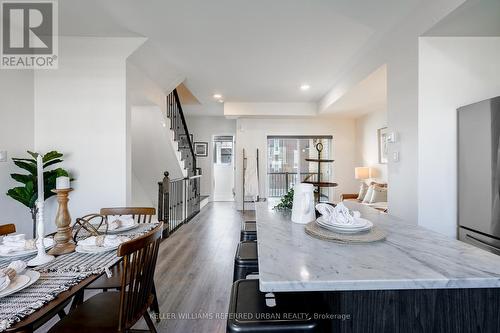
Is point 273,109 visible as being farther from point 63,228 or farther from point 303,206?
point 63,228

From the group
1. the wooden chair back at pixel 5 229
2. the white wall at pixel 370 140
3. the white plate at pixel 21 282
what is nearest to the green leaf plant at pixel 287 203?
the white plate at pixel 21 282

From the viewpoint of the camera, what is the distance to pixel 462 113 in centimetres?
229

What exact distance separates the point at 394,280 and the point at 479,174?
1.96 m

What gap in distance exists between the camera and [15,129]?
9.52 ft

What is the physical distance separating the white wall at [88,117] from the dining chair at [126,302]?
1.84 m

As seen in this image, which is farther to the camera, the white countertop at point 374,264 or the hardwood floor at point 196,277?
the hardwood floor at point 196,277

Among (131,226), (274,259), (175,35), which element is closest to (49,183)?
(131,226)

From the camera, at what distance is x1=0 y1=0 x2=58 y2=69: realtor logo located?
262 centimetres

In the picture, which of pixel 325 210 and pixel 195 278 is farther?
pixel 195 278

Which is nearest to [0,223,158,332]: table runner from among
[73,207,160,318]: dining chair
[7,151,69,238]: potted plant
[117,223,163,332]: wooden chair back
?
[117,223,163,332]: wooden chair back

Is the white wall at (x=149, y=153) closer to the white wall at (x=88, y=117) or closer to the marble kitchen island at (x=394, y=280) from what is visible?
the white wall at (x=88, y=117)

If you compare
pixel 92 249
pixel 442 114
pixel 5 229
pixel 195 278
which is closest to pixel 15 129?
pixel 5 229

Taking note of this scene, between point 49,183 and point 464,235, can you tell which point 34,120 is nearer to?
point 49,183

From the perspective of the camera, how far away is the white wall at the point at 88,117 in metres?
3.13
